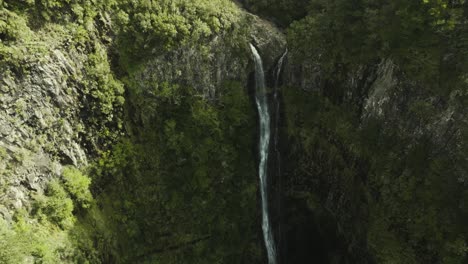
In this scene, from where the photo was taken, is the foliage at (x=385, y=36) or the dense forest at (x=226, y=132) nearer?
the dense forest at (x=226, y=132)

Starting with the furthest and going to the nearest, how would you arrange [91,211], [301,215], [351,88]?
[301,215]
[351,88]
[91,211]

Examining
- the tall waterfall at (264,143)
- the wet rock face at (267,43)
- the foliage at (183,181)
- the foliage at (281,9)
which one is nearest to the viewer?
the foliage at (183,181)

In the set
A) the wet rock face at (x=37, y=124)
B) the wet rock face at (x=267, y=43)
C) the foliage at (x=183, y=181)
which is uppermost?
the wet rock face at (x=267, y=43)

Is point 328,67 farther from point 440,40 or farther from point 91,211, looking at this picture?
point 91,211

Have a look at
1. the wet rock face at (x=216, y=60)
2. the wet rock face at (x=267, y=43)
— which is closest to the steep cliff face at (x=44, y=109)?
the wet rock face at (x=216, y=60)

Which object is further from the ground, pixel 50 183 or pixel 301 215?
pixel 50 183

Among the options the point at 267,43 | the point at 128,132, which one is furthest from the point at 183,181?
the point at 267,43

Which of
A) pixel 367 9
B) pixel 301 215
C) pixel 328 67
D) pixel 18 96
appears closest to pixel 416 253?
pixel 301 215

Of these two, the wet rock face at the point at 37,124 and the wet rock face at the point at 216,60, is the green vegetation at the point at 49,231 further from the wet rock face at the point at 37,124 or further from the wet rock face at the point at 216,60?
the wet rock face at the point at 216,60
